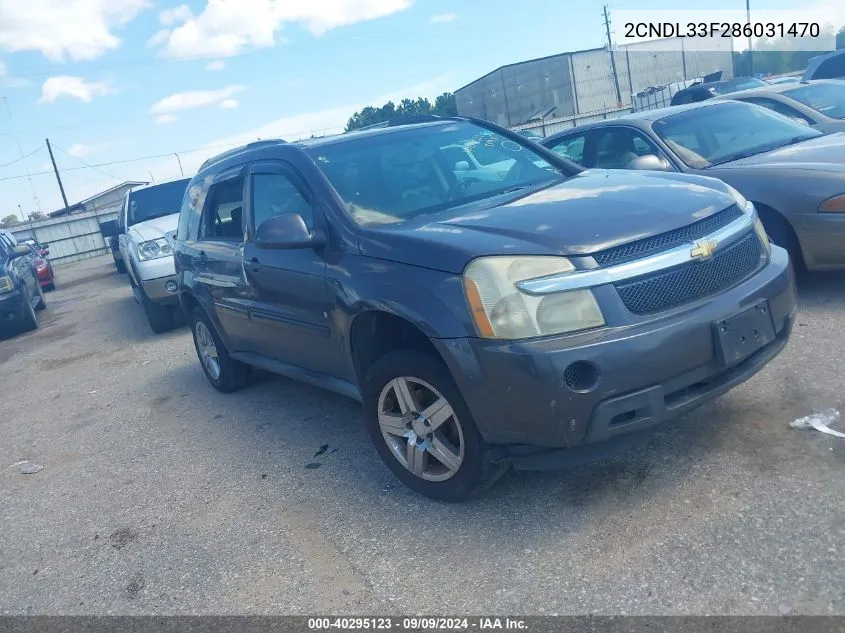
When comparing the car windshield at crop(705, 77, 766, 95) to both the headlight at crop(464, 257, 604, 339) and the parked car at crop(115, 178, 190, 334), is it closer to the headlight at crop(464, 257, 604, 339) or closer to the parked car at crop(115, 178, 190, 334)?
the parked car at crop(115, 178, 190, 334)

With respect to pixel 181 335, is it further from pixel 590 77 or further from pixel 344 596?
pixel 590 77

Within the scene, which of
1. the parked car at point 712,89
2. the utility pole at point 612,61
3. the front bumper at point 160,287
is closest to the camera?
the front bumper at point 160,287

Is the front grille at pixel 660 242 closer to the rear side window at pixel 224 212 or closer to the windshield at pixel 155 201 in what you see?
the rear side window at pixel 224 212

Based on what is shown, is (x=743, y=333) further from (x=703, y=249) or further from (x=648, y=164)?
Result: (x=648, y=164)

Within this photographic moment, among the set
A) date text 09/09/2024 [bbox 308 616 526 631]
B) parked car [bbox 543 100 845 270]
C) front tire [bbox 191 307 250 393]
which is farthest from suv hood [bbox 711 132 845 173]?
date text 09/09/2024 [bbox 308 616 526 631]

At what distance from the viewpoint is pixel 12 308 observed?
465 inches

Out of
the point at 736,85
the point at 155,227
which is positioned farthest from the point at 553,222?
the point at 736,85

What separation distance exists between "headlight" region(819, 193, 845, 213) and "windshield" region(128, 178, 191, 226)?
8.63 meters

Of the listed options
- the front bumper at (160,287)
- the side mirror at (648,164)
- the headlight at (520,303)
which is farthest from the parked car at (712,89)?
the headlight at (520,303)

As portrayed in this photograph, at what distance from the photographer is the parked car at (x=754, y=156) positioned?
17.6ft

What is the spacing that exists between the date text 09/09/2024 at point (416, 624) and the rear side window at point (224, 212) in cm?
279

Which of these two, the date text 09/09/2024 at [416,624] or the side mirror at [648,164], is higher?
the side mirror at [648,164]

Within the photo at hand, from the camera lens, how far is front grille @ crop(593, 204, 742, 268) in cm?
312

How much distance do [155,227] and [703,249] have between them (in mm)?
8331
